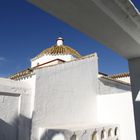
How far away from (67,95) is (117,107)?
2.51 metres

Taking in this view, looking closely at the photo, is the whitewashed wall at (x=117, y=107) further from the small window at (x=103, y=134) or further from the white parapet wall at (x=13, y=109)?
the white parapet wall at (x=13, y=109)

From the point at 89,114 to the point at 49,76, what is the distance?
2792mm

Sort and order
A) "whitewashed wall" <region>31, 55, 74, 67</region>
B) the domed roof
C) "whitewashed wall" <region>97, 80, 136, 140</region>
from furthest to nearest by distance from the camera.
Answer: the domed roof < "whitewashed wall" <region>31, 55, 74, 67</region> < "whitewashed wall" <region>97, 80, 136, 140</region>

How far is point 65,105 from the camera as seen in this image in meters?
6.53

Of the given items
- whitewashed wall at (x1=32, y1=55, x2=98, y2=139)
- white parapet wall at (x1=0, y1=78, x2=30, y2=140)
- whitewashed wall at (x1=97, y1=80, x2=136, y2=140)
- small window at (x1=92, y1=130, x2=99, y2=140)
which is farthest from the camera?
whitewashed wall at (x1=97, y1=80, x2=136, y2=140)

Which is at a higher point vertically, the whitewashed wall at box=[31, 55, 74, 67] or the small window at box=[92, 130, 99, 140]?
the whitewashed wall at box=[31, 55, 74, 67]

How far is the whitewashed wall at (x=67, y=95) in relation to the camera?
225 inches

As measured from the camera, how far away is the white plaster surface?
18.7 feet

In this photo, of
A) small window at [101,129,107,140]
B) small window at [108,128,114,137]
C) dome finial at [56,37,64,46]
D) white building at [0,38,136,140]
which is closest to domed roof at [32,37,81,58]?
dome finial at [56,37,64,46]

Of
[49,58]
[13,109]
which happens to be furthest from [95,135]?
[49,58]

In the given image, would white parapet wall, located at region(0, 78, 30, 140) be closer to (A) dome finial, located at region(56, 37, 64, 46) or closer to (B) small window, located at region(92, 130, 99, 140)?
(B) small window, located at region(92, 130, 99, 140)

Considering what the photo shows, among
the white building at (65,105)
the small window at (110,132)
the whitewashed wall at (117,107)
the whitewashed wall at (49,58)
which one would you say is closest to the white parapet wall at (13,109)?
the white building at (65,105)

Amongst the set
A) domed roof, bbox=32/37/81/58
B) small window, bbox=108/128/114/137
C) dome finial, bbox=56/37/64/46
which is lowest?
small window, bbox=108/128/114/137

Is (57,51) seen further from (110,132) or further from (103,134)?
(103,134)
